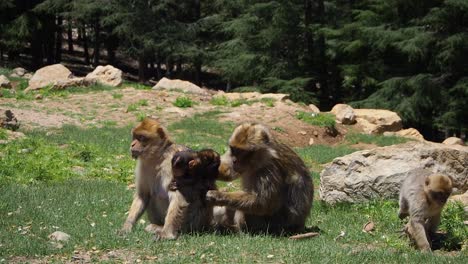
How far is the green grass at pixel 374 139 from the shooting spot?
942 inches

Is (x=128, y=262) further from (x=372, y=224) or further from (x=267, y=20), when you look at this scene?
(x=267, y=20)

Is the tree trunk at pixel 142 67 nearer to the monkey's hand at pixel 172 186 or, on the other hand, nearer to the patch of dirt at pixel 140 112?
the patch of dirt at pixel 140 112

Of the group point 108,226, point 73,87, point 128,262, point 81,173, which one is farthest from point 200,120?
point 128,262

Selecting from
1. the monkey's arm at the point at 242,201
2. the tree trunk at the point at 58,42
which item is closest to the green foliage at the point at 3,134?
the monkey's arm at the point at 242,201

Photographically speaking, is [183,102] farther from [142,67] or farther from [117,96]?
[142,67]

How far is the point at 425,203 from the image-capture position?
8.92 metres

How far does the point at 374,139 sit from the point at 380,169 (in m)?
12.9

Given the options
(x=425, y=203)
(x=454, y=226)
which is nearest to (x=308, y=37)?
(x=454, y=226)

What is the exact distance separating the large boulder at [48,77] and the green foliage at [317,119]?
10606 millimetres

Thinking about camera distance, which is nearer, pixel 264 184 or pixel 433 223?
pixel 264 184

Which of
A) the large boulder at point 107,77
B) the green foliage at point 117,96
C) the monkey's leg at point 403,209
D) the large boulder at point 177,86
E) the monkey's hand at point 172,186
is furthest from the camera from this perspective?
the large boulder at point 107,77

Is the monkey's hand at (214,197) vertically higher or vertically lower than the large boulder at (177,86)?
higher

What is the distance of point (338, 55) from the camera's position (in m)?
39.8

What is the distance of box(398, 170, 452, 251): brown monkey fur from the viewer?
8.78 m
